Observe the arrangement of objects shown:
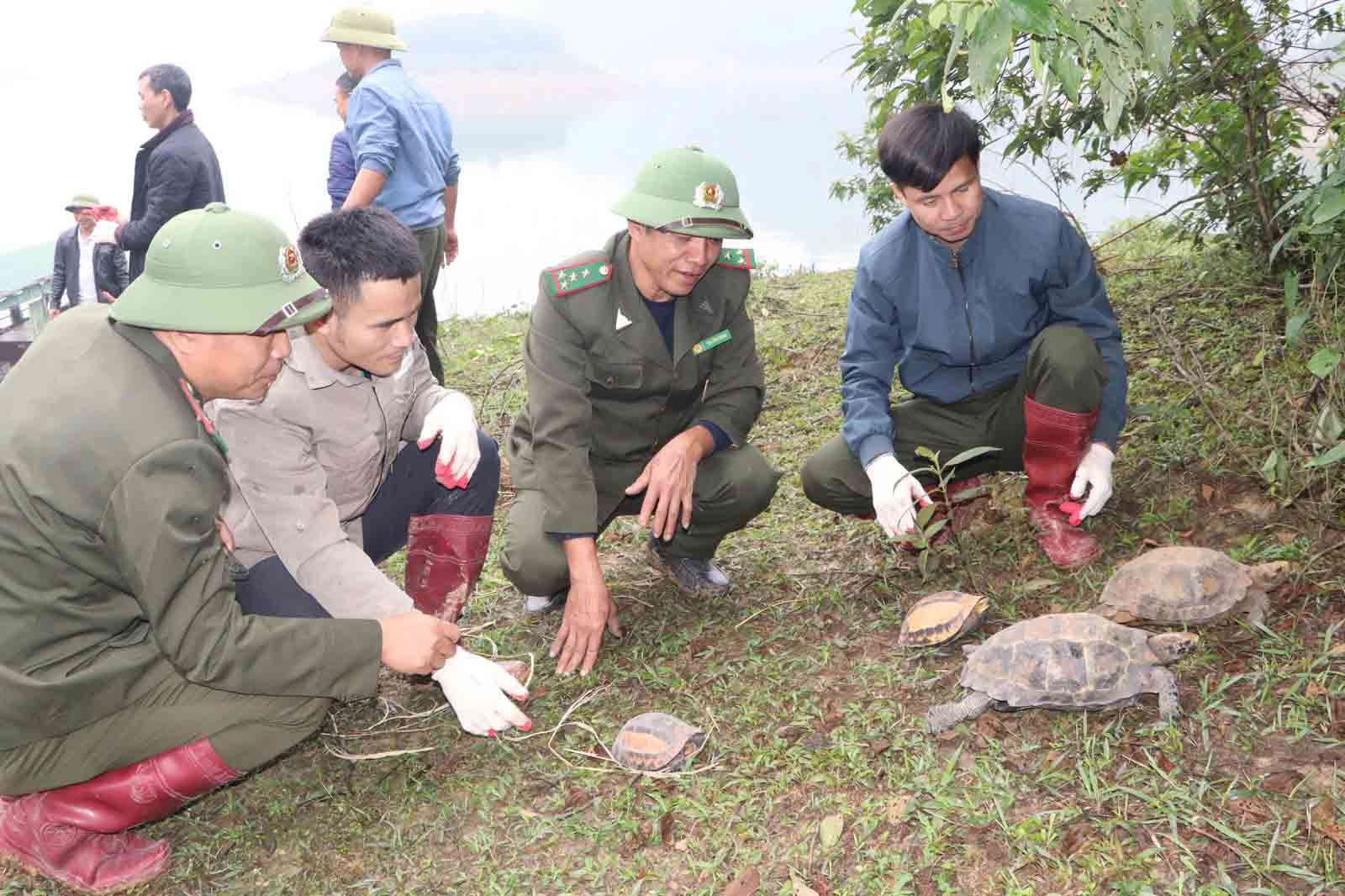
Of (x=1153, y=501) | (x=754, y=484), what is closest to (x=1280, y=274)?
(x=1153, y=501)

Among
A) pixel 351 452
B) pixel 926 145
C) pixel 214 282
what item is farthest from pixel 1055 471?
pixel 214 282

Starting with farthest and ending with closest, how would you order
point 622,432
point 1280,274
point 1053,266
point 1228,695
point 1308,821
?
point 1280,274, point 622,432, point 1053,266, point 1228,695, point 1308,821

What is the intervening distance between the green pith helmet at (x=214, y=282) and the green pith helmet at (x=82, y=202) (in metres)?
5.39

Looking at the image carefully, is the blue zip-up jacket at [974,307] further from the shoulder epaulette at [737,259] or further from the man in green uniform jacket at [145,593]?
the man in green uniform jacket at [145,593]

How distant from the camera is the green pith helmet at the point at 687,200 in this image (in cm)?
281

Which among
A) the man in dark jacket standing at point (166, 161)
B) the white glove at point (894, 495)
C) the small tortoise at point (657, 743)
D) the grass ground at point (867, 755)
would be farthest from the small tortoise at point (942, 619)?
the man in dark jacket standing at point (166, 161)

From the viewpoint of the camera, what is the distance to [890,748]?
8.38 ft

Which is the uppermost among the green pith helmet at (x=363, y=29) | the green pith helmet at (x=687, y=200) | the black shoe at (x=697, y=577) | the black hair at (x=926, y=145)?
the green pith helmet at (x=363, y=29)

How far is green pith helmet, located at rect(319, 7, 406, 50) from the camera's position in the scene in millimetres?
4863

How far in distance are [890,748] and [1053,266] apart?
153cm

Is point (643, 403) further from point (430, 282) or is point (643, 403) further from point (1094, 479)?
point (430, 282)

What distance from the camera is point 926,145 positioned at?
9.61 ft

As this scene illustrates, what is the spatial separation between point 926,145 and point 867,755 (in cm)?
164

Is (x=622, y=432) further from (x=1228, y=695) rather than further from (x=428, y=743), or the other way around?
(x=1228, y=695)
